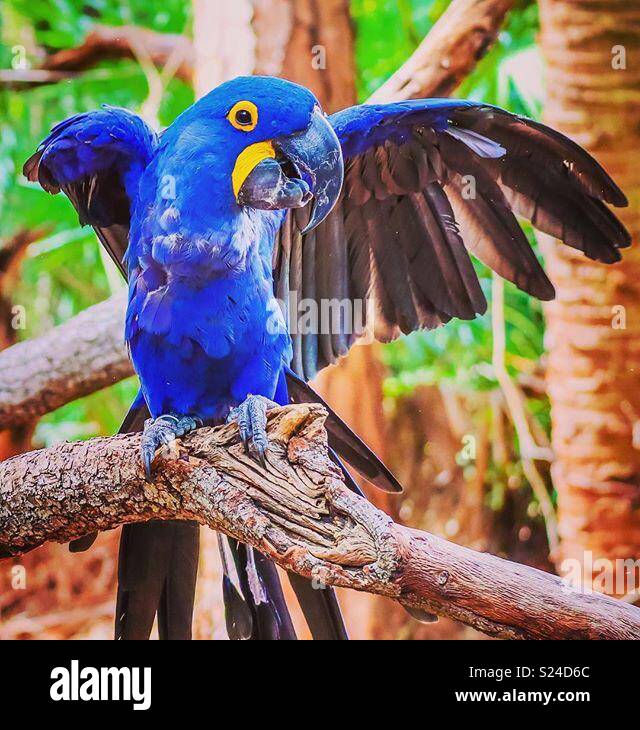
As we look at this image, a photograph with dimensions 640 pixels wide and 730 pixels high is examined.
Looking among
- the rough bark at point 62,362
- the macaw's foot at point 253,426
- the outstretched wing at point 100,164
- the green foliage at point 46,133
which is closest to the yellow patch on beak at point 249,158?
the outstretched wing at point 100,164

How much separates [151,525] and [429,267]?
70cm

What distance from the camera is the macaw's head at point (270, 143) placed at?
116cm

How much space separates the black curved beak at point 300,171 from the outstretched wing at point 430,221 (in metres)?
0.17

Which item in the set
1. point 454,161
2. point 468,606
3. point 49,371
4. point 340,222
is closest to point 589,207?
point 454,161

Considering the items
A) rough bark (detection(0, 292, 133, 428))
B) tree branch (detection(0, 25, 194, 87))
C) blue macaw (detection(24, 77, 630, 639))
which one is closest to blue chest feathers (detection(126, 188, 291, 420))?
blue macaw (detection(24, 77, 630, 639))

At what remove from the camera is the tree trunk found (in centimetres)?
167

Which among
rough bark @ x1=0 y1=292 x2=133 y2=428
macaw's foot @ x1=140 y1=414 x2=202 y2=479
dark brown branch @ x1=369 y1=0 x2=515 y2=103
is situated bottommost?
macaw's foot @ x1=140 y1=414 x2=202 y2=479

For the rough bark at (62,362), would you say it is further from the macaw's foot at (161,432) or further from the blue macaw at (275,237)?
the macaw's foot at (161,432)

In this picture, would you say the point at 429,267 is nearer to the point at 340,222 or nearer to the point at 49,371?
the point at 340,222

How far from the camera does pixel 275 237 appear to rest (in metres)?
1.42

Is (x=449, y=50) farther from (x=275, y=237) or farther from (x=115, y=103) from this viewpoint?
(x=115, y=103)

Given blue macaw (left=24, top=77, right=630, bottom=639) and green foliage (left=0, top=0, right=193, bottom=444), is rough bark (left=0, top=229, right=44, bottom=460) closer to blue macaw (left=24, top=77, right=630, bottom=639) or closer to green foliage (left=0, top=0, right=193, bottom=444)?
green foliage (left=0, top=0, right=193, bottom=444)

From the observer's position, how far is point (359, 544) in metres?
1.04
